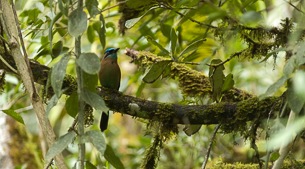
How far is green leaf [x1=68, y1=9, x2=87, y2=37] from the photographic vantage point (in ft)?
4.57

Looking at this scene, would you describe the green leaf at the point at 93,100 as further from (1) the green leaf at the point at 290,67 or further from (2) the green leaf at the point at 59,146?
(1) the green leaf at the point at 290,67

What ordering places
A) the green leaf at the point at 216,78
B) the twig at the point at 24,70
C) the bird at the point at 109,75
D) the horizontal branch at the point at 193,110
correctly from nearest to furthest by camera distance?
the twig at the point at 24,70 → the horizontal branch at the point at 193,110 → the green leaf at the point at 216,78 → the bird at the point at 109,75

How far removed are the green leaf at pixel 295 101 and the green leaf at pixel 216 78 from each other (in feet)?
2.97

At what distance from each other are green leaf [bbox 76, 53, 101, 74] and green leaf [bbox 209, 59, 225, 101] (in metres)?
0.95

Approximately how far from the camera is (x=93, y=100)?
1.46m

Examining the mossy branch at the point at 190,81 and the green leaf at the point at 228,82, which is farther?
the mossy branch at the point at 190,81

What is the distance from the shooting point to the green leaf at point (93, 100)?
1.45m

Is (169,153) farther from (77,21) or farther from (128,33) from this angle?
(77,21)

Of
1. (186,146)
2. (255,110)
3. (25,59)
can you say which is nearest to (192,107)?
(255,110)

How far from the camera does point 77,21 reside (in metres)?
1.42

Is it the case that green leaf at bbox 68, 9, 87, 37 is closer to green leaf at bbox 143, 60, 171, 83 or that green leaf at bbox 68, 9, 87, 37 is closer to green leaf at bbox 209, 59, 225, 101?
green leaf at bbox 143, 60, 171, 83

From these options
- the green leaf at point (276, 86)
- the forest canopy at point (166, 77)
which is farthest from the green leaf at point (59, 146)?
the green leaf at point (276, 86)

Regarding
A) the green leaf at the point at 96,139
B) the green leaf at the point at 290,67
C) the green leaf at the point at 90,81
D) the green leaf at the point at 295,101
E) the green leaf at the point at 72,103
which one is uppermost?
the green leaf at the point at 290,67

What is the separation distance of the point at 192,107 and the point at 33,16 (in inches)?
28.5
